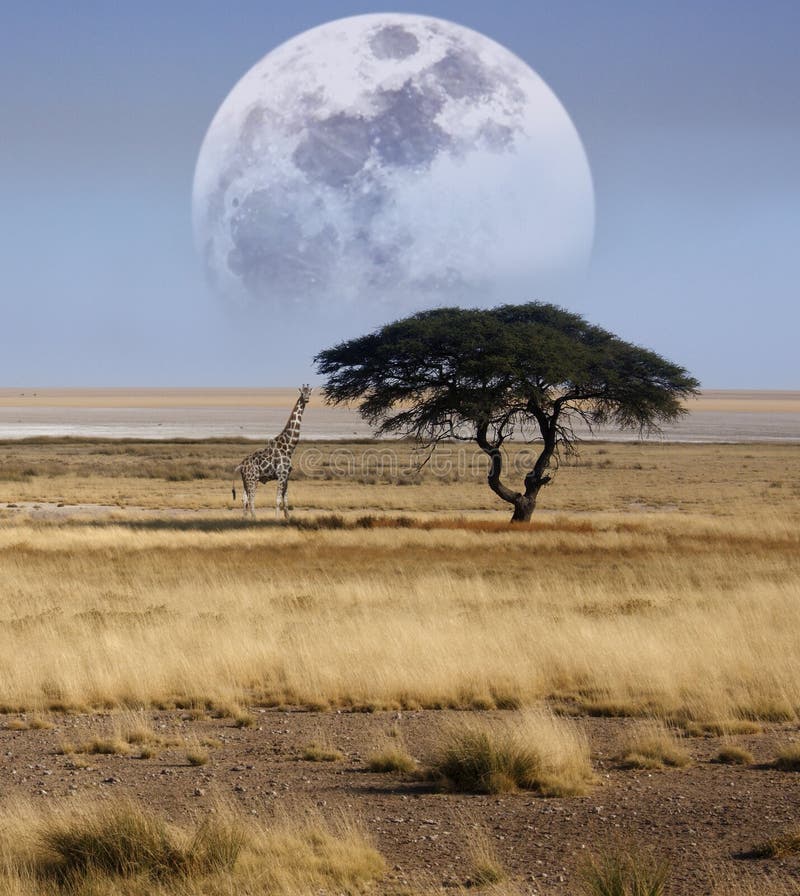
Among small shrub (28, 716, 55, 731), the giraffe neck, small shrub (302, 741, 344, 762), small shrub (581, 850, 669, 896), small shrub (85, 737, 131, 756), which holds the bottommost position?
small shrub (28, 716, 55, 731)

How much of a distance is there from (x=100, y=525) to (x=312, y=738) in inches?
975

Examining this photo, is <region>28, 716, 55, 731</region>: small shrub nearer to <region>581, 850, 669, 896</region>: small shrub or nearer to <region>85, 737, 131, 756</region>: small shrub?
<region>85, 737, 131, 756</region>: small shrub

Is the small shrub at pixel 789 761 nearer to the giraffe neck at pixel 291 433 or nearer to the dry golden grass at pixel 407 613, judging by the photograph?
the dry golden grass at pixel 407 613

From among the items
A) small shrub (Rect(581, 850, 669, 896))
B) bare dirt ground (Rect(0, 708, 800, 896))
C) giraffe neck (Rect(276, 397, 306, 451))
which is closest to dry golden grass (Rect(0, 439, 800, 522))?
giraffe neck (Rect(276, 397, 306, 451))

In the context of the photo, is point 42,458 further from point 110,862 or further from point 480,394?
point 110,862

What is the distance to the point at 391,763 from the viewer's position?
9859 millimetres

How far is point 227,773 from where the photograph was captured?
9812 mm

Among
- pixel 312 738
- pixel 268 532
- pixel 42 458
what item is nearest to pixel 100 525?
pixel 268 532

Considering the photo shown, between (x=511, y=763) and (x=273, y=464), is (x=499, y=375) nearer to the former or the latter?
(x=273, y=464)

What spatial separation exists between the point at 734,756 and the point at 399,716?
3460mm

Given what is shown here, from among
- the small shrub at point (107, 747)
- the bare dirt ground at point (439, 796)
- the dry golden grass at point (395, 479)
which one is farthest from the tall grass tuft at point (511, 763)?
the dry golden grass at point (395, 479)

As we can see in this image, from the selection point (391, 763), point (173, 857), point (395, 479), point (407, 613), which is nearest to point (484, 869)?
point (173, 857)

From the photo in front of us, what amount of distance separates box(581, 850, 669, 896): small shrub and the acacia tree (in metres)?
26.9

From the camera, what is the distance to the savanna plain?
7309 millimetres
